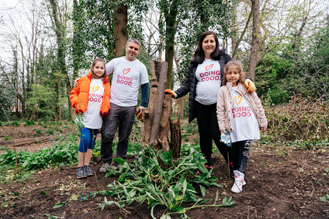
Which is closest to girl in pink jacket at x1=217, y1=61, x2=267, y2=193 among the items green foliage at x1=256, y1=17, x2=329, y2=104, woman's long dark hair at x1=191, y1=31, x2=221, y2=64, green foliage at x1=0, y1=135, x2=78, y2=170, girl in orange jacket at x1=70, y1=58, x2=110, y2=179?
woman's long dark hair at x1=191, y1=31, x2=221, y2=64

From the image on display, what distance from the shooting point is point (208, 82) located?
2.66 meters

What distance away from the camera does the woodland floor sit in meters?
2.02

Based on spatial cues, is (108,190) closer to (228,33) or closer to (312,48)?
(228,33)

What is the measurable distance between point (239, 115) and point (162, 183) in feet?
3.82

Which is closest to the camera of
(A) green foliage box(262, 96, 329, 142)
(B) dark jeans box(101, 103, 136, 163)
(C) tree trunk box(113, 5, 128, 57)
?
(B) dark jeans box(101, 103, 136, 163)

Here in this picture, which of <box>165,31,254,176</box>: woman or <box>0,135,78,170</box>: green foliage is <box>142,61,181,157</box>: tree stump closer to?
<box>165,31,254,176</box>: woman

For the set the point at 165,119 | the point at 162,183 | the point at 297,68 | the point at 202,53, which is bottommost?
the point at 162,183

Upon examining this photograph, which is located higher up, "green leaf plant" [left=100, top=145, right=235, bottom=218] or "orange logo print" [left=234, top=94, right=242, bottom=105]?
"orange logo print" [left=234, top=94, right=242, bottom=105]

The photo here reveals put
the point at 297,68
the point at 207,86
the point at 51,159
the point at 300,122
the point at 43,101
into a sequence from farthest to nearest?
the point at 43,101
the point at 297,68
the point at 300,122
the point at 51,159
the point at 207,86

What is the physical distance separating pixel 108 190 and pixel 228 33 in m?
6.25

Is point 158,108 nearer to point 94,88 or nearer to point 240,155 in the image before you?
point 94,88

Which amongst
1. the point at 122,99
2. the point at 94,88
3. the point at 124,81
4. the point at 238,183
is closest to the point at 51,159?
the point at 94,88

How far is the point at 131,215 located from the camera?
2.00 meters

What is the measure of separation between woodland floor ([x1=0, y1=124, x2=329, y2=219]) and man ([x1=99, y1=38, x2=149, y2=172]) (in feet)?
1.49
